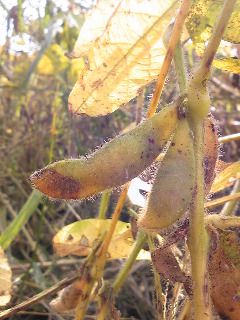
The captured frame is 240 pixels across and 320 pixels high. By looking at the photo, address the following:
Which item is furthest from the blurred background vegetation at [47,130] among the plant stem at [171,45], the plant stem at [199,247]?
the plant stem at [199,247]

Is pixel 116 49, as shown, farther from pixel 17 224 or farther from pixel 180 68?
pixel 17 224

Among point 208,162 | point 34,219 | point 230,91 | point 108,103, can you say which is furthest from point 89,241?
point 230,91

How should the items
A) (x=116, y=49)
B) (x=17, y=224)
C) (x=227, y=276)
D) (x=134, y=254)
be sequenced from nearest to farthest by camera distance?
(x=227, y=276) < (x=116, y=49) < (x=134, y=254) < (x=17, y=224)

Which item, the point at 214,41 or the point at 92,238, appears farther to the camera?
the point at 92,238

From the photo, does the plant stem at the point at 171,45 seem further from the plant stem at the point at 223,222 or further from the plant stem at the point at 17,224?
the plant stem at the point at 17,224

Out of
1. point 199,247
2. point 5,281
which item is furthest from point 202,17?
point 5,281

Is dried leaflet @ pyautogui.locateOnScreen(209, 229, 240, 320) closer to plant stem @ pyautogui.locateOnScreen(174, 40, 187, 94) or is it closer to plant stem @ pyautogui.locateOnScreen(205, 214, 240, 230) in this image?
plant stem @ pyautogui.locateOnScreen(205, 214, 240, 230)
